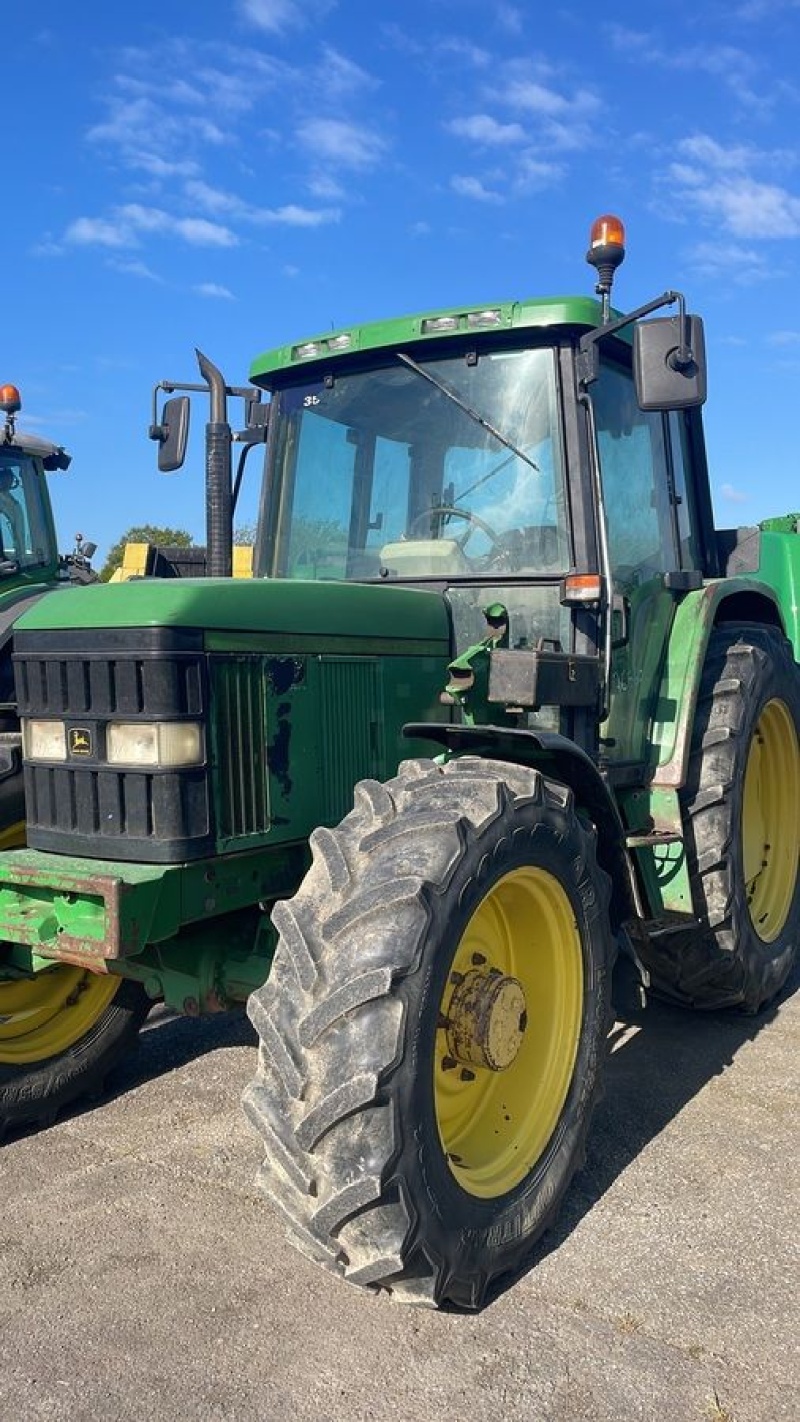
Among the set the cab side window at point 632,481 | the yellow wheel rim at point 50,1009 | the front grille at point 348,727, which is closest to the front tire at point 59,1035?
the yellow wheel rim at point 50,1009

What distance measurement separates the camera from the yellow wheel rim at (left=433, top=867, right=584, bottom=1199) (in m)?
2.74

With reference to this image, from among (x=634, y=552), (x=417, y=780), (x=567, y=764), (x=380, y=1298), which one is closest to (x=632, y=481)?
(x=634, y=552)

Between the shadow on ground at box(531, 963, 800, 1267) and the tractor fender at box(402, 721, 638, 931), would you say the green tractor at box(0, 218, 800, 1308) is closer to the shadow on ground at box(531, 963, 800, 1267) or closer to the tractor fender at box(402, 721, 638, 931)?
the tractor fender at box(402, 721, 638, 931)

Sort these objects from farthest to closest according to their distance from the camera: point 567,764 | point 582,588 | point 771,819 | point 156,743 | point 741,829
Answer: point 771,819
point 741,829
point 582,588
point 567,764
point 156,743

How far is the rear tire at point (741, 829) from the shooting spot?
3.96m

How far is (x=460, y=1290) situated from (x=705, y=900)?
186 cm

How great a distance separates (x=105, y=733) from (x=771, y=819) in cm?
317

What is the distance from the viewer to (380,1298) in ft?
8.68


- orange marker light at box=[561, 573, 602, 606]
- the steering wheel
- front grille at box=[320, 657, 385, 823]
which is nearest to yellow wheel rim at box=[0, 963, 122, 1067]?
front grille at box=[320, 657, 385, 823]

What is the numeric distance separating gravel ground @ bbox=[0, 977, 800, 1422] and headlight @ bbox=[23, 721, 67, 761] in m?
1.30

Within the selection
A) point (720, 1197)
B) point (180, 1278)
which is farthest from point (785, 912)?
point (180, 1278)

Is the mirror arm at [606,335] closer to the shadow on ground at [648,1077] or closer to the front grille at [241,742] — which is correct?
the front grille at [241,742]

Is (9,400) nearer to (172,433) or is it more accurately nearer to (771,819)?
(172,433)

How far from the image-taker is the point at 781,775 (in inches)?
193
